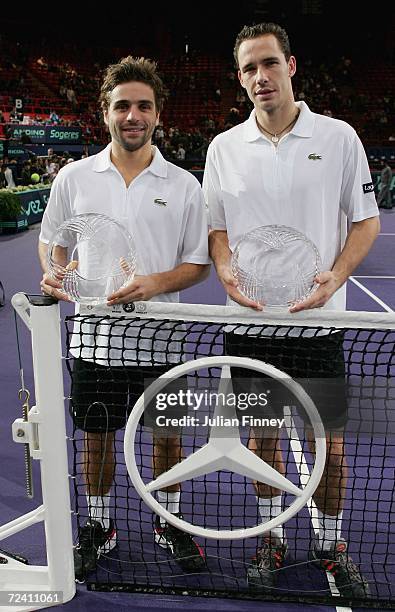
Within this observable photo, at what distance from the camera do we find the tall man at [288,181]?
2.24 m

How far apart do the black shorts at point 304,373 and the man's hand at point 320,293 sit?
21 centimetres

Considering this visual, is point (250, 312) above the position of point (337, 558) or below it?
above

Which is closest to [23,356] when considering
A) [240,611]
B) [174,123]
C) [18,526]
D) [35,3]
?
[18,526]

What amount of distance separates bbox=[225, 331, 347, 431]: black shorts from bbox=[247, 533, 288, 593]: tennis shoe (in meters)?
0.56

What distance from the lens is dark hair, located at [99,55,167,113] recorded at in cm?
228

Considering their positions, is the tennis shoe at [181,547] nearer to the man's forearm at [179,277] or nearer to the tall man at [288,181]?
the tall man at [288,181]

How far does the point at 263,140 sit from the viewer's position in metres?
2.30

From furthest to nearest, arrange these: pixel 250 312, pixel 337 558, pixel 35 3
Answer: pixel 35 3
pixel 337 558
pixel 250 312

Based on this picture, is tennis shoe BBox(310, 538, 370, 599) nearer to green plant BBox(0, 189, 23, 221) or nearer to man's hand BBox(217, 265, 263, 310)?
man's hand BBox(217, 265, 263, 310)

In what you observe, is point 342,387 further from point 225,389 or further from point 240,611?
point 240,611

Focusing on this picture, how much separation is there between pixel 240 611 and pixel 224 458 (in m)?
0.59

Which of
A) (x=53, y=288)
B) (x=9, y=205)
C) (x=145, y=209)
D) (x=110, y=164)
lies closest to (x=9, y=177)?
(x=9, y=205)

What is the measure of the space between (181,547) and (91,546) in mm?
354

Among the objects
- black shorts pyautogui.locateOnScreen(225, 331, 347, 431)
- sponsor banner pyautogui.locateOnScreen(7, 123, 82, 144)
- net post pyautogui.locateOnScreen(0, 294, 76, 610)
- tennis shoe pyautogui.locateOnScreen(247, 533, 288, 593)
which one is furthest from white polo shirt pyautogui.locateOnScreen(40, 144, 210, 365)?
sponsor banner pyautogui.locateOnScreen(7, 123, 82, 144)
